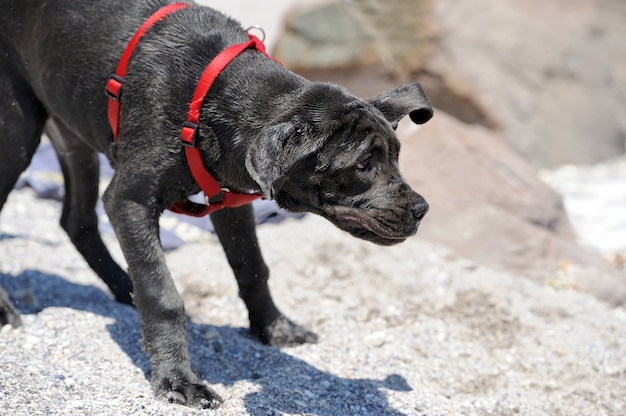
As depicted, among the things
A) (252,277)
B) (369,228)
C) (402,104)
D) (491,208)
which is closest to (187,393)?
(252,277)

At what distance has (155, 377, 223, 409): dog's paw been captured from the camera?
12.7 feet

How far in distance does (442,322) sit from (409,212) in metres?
1.97

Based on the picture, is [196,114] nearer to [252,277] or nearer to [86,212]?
[252,277]

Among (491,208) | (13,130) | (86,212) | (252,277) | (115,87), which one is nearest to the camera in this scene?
(115,87)

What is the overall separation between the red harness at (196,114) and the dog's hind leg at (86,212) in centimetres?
111

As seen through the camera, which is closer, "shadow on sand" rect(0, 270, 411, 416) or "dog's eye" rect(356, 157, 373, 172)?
"dog's eye" rect(356, 157, 373, 172)

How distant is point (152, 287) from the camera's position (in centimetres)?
402

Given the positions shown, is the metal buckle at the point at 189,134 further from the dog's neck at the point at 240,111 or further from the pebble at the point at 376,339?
the pebble at the point at 376,339

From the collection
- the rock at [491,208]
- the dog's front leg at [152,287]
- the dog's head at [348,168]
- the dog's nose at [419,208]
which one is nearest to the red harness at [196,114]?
the dog's front leg at [152,287]

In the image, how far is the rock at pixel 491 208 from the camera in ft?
22.3

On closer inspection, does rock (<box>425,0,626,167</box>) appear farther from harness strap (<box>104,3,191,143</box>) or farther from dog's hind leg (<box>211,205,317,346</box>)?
harness strap (<box>104,3,191,143</box>)

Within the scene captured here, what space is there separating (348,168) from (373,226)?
0.94 feet

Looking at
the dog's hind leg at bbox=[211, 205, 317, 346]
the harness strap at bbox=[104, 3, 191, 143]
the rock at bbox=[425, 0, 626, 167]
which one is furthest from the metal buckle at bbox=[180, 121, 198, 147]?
the rock at bbox=[425, 0, 626, 167]

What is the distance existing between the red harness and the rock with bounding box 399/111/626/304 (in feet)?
10.4
